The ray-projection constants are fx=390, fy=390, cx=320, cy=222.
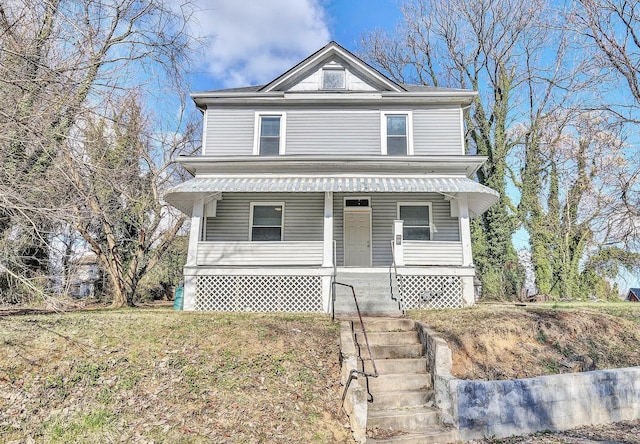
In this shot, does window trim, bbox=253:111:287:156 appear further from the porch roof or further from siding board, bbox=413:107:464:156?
siding board, bbox=413:107:464:156

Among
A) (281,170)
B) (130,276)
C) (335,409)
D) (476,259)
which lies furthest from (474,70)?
(335,409)

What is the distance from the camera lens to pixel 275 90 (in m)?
13.4

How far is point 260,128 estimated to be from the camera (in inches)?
520

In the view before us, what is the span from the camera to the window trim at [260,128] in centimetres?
1298

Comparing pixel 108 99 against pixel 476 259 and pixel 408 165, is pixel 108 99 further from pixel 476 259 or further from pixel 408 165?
pixel 476 259

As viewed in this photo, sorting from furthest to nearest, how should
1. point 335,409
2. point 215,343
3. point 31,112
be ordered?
1. point 215,343
2. point 31,112
3. point 335,409

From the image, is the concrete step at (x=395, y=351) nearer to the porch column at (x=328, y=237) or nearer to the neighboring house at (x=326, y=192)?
the neighboring house at (x=326, y=192)

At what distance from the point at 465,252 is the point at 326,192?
4.26m

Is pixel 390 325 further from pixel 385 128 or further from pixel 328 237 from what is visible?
pixel 385 128

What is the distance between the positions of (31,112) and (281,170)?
275 inches

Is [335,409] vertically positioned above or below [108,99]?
below

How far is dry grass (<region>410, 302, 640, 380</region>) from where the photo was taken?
6.96m

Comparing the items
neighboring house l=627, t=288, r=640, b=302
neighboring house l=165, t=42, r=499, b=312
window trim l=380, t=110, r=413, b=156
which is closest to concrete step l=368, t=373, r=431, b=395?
neighboring house l=165, t=42, r=499, b=312

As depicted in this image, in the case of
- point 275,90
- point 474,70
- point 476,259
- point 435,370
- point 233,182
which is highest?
point 474,70
